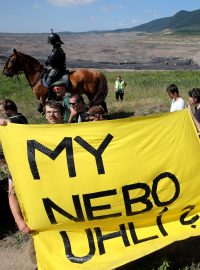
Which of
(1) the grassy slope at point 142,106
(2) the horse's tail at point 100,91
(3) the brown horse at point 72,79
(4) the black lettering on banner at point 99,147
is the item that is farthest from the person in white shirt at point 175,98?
(2) the horse's tail at point 100,91

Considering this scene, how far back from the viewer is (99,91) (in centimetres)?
1316

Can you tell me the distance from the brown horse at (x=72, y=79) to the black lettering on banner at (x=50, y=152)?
835cm

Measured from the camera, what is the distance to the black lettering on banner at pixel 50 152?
450cm

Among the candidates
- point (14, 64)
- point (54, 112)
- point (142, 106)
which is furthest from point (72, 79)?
point (54, 112)

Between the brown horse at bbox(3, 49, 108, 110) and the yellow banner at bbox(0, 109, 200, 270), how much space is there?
8320mm

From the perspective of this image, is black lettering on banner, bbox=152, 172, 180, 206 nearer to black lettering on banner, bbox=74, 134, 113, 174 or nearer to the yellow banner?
the yellow banner

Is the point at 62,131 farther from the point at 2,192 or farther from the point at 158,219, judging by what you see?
the point at 2,192

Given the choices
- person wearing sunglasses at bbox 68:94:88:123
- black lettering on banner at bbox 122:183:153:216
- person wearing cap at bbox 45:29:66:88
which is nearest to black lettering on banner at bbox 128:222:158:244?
black lettering on banner at bbox 122:183:153:216

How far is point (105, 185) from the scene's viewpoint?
14.9 feet

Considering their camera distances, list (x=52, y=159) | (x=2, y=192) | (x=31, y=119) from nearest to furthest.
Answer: (x=52, y=159), (x=2, y=192), (x=31, y=119)

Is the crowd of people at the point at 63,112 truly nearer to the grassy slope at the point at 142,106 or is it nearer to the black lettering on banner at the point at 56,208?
the black lettering on banner at the point at 56,208

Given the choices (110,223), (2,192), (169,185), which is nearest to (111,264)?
(110,223)

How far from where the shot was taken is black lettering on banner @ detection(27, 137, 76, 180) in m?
4.50

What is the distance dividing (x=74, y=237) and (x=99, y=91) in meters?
8.84
